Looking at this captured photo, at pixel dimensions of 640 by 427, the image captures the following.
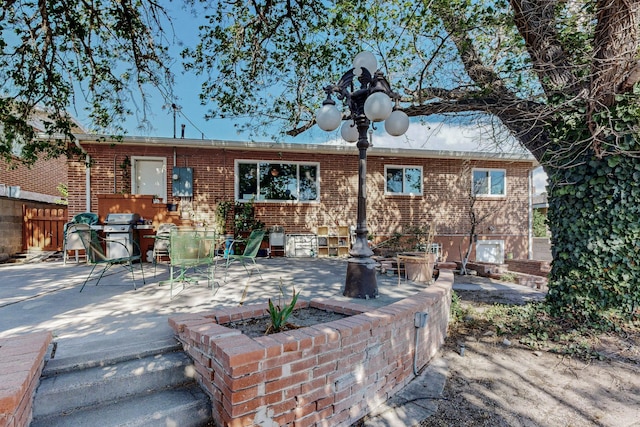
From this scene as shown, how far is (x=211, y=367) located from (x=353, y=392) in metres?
0.99

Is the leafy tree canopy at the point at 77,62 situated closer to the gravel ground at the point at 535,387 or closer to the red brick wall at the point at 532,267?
the gravel ground at the point at 535,387

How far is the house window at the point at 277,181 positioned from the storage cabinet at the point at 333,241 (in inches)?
41.0

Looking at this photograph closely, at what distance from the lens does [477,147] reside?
518 cm

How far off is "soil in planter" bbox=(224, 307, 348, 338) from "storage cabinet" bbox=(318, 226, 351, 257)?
6325 mm

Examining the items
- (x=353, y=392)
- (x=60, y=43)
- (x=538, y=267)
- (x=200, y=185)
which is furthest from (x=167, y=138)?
(x=538, y=267)

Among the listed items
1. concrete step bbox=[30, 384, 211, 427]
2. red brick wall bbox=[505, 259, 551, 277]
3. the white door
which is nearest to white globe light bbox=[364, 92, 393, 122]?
concrete step bbox=[30, 384, 211, 427]

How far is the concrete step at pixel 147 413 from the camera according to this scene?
5.36 feet

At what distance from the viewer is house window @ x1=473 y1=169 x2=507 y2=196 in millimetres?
10461

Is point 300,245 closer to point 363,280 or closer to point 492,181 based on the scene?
point 363,280

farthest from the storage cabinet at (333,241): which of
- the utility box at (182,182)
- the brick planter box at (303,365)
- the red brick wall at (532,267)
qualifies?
the brick planter box at (303,365)

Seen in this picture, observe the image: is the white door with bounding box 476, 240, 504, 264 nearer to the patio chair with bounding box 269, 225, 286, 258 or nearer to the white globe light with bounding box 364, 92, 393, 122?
the patio chair with bounding box 269, 225, 286, 258

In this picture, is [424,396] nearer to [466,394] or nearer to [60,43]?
[466,394]

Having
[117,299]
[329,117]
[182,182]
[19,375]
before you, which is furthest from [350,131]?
[182,182]

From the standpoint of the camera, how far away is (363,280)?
355 cm
